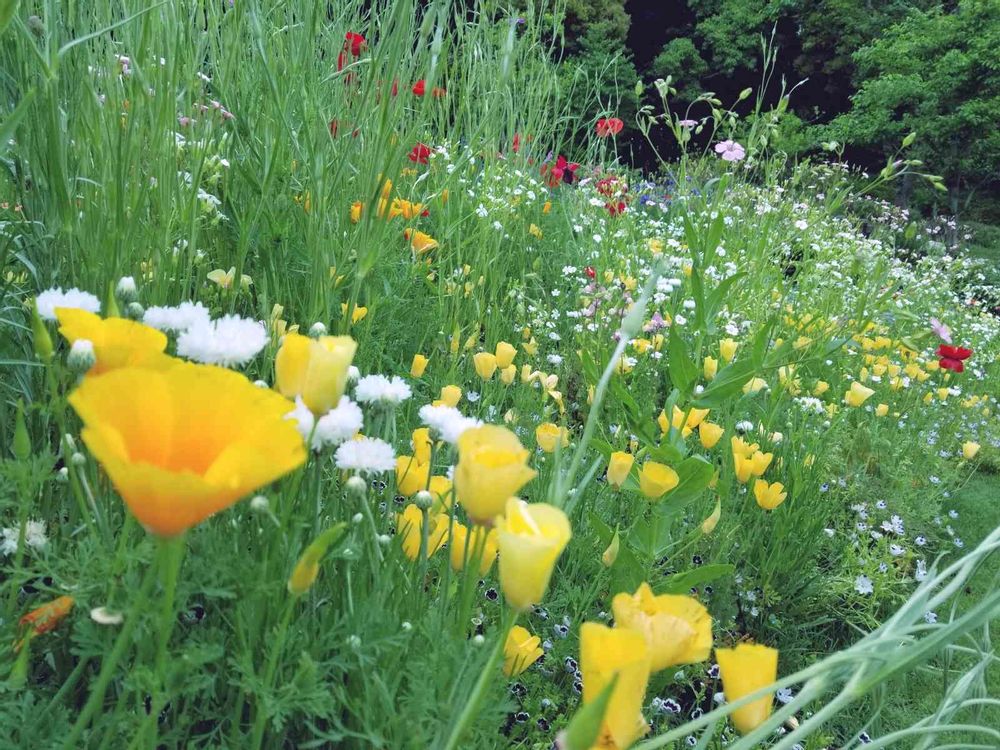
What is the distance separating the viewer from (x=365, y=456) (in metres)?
0.77

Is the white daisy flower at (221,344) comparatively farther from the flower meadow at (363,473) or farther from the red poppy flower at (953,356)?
the red poppy flower at (953,356)

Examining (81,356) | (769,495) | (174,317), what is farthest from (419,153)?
(81,356)

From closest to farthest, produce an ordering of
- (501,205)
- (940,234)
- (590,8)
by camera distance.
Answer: (501,205) < (590,8) < (940,234)

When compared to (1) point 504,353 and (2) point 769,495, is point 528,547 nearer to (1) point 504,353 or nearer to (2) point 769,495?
(1) point 504,353

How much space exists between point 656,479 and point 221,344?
770 millimetres

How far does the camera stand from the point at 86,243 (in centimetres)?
121

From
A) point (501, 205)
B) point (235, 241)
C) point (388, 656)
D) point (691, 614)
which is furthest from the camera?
point (501, 205)

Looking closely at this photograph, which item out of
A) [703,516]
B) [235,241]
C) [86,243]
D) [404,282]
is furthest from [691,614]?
[404,282]

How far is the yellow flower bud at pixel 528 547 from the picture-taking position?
472 millimetres

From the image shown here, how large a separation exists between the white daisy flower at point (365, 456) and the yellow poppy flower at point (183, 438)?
29 cm

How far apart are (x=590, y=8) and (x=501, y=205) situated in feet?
36.1

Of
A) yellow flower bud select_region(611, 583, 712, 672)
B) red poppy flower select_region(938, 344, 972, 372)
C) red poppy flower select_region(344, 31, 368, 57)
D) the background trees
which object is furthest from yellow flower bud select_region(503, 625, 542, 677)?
the background trees

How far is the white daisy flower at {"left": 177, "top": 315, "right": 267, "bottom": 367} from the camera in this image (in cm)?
67

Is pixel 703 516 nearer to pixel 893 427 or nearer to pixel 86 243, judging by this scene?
pixel 86 243
